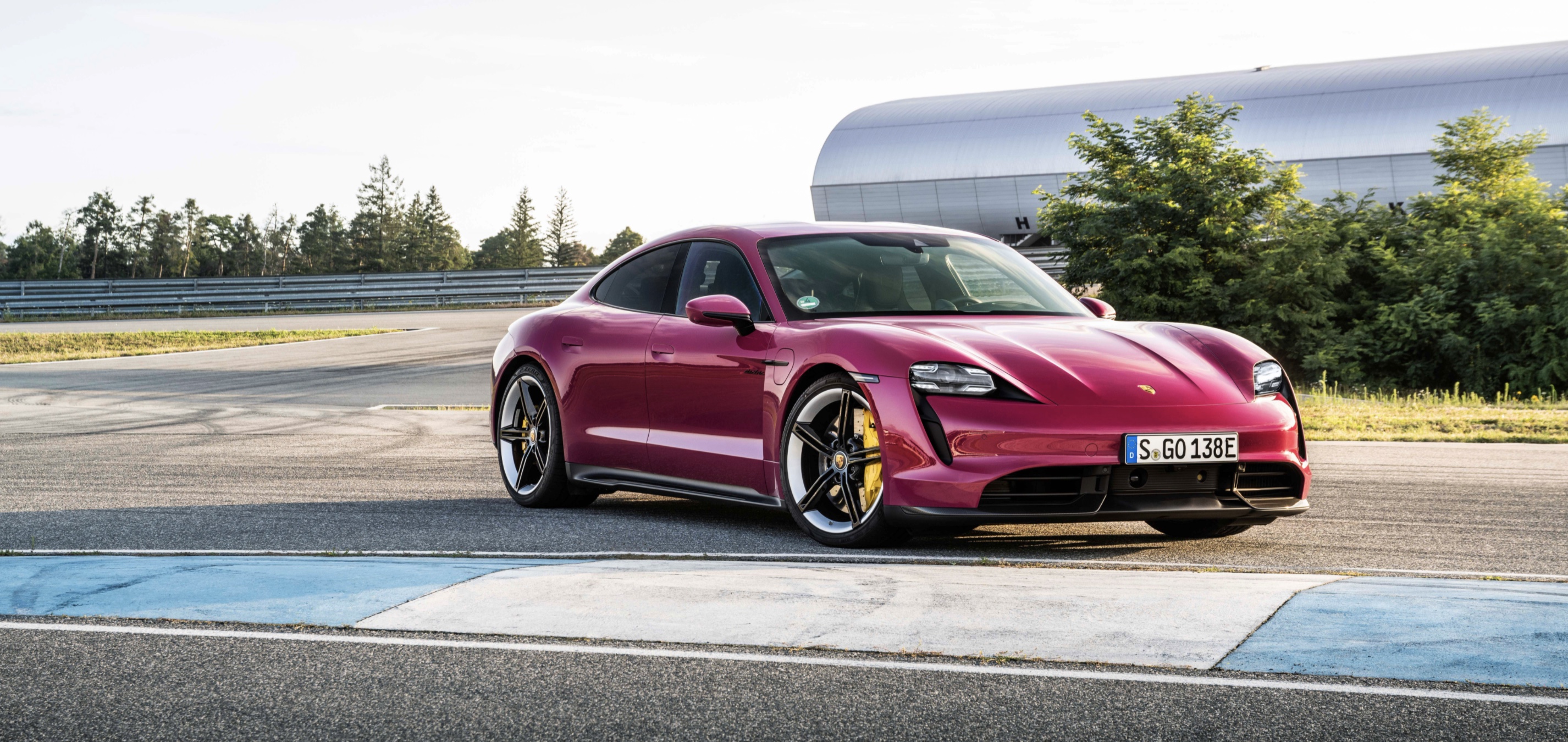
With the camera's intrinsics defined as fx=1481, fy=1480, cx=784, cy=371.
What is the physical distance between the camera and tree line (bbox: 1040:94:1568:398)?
880 inches

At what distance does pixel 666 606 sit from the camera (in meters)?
4.63

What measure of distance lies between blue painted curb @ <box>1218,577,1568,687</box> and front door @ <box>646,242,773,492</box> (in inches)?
106

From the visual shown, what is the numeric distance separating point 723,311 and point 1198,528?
2.31 metres

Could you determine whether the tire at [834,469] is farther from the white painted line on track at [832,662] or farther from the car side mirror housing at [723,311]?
the white painted line on track at [832,662]

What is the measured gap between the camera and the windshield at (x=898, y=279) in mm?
6691

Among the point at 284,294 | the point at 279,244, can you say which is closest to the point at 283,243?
the point at 279,244

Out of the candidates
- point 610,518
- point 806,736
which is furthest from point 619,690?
point 610,518

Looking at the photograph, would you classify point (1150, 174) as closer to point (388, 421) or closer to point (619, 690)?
point (388, 421)

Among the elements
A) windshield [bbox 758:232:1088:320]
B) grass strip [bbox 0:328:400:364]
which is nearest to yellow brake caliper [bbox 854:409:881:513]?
windshield [bbox 758:232:1088:320]

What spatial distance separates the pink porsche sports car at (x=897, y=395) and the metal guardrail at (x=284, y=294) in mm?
38381

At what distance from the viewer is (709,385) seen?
6.83 meters

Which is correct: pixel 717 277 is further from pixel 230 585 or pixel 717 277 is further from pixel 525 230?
pixel 525 230

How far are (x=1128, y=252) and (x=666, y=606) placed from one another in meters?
21.2

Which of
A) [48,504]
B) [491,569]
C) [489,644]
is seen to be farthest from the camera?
[48,504]
